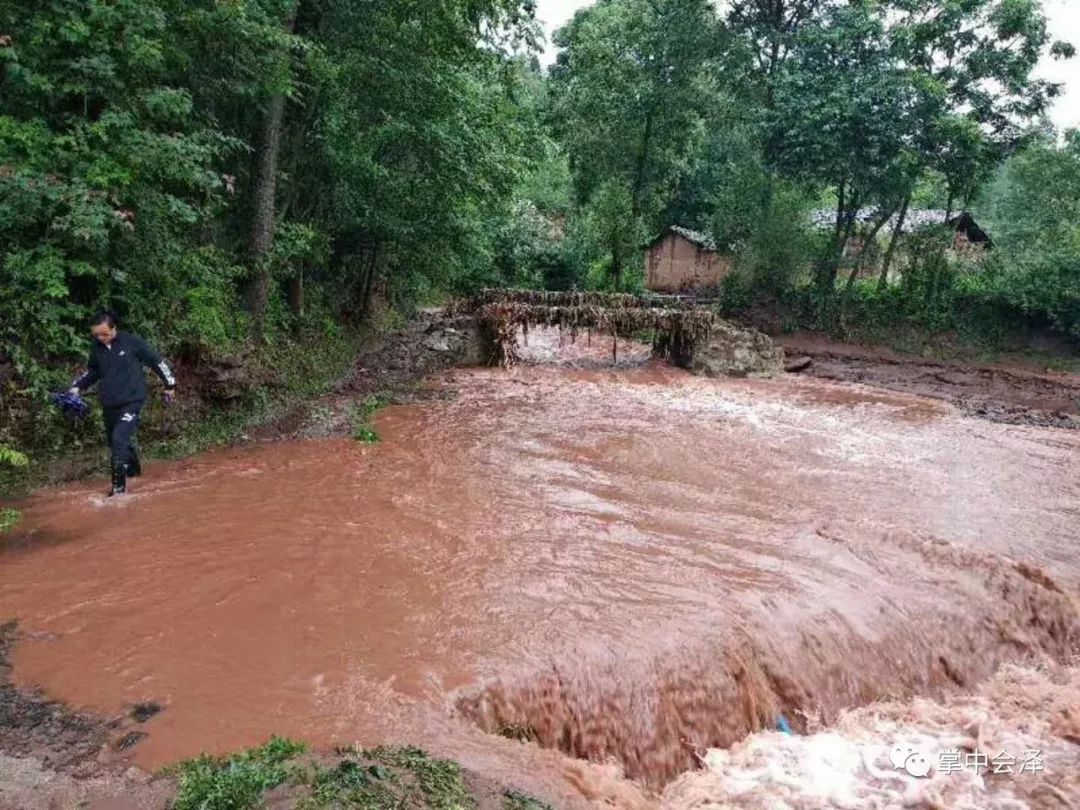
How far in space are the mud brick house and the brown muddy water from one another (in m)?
24.1

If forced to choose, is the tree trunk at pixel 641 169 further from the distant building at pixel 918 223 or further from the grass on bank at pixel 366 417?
the grass on bank at pixel 366 417

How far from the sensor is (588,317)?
17828 mm

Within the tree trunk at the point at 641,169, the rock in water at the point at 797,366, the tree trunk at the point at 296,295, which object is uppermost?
the tree trunk at the point at 641,169

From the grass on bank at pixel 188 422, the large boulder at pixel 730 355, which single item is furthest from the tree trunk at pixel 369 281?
the large boulder at pixel 730 355

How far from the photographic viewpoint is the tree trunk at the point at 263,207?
1137 centimetres

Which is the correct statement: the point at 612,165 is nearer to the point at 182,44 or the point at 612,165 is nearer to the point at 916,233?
the point at 916,233

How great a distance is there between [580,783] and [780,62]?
27521 mm

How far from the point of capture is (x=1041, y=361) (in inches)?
886

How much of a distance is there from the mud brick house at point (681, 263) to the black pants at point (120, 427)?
28.3 metres

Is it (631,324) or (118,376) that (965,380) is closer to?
(631,324)

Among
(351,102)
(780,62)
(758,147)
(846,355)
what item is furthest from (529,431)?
(780,62)

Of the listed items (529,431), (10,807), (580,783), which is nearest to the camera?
(10,807)

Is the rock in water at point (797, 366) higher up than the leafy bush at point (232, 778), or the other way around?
the rock in water at point (797, 366)

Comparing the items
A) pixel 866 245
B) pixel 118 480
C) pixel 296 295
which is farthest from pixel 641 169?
pixel 118 480
